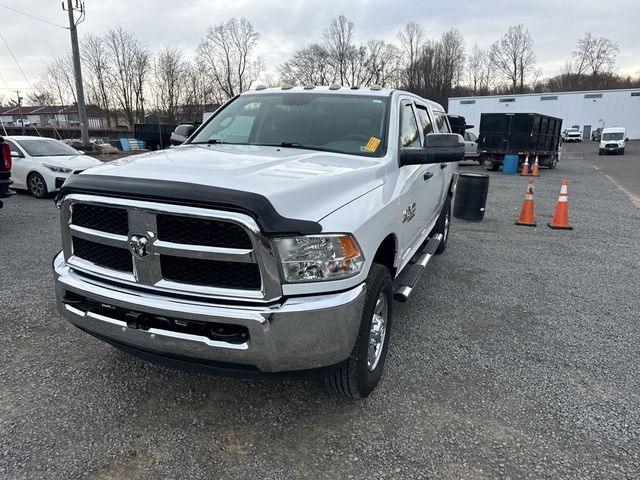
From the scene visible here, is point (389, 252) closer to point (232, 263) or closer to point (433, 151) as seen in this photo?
point (433, 151)

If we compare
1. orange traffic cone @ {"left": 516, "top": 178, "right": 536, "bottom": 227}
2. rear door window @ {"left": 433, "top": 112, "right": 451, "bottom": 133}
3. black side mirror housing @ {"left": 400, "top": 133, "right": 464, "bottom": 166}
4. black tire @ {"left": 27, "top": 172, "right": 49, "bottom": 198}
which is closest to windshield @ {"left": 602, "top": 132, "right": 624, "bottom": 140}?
orange traffic cone @ {"left": 516, "top": 178, "right": 536, "bottom": 227}

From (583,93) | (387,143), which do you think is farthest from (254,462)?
(583,93)

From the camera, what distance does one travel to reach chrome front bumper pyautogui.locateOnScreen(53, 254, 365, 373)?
7.09 feet

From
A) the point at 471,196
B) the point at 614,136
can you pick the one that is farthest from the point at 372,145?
the point at 614,136

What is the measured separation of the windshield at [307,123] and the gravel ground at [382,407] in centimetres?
175

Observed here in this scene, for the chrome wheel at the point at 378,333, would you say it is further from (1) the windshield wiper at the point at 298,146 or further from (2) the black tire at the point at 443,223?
(2) the black tire at the point at 443,223

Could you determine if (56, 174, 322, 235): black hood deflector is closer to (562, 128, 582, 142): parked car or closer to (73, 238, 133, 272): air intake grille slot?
(73, 238, 133, 272): air intake grille slot

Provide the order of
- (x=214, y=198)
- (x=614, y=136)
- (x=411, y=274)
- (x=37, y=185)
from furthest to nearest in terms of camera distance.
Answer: (x=614, y=136) → (x=37, y=185) → (x=411, y=274) → (x=214, y=198)

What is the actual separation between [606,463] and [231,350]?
2106 millimetres

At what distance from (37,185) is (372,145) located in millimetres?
10141

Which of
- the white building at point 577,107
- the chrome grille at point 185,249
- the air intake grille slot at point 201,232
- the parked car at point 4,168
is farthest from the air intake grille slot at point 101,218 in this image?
the white building at point 577,107

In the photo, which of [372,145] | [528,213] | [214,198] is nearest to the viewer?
[214,198]

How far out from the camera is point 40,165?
10.5 meters

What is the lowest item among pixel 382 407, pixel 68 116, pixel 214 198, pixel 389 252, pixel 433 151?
pixel 382 407
